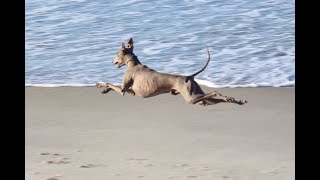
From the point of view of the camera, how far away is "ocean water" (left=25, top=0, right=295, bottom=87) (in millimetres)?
5203

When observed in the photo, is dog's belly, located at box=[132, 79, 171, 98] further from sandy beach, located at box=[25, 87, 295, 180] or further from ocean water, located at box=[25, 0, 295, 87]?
ocean water, located at box=[25, 0, 295, 87]

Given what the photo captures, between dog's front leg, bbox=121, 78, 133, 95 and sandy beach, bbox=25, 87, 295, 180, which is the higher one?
dog's front leg, bbox=121, 78, 133, 95

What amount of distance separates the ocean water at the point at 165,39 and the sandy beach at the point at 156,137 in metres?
0.26

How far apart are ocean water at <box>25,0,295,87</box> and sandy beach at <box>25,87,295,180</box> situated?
0.26m

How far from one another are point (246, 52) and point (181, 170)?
2722 mm

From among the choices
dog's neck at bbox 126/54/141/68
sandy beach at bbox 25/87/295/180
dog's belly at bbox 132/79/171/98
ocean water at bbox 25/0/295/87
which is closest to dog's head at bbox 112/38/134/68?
dog's neck at bbox 126/54/141/68

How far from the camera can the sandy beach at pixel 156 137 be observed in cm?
341

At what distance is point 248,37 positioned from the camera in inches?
260

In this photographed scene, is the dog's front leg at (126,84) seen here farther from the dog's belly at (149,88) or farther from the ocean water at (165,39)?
the ocean water at (165,39)

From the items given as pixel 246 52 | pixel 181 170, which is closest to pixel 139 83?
pixel 181 170

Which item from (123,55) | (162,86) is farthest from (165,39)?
(162,86)

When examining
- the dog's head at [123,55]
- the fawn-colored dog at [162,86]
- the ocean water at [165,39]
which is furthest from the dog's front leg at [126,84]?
the ocean water at [165,39]

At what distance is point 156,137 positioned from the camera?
3908 mm
